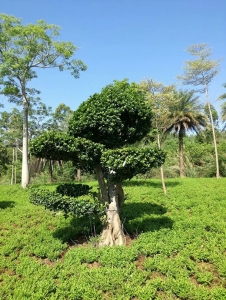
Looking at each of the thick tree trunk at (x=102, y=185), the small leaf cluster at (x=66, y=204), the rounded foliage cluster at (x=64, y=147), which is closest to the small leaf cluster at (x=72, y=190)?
the thick tree trunk at (x=102, y=185)

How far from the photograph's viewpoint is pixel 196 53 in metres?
15.9

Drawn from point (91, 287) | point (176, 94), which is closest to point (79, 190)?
point (91, 287)

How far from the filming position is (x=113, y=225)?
589 cm

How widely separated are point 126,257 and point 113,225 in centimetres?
95

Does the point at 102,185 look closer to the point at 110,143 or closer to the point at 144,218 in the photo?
the point at 110,143

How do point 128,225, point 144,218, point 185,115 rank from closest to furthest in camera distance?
point 128,225 < point 144,218 < point 185,115

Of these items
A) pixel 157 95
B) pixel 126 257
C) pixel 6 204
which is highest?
pixel 157 95

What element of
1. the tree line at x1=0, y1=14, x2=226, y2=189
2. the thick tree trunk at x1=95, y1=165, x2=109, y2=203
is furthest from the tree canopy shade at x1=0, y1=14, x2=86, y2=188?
the thick tree trunk at x1=95, y1=165, x2=109, y2=203

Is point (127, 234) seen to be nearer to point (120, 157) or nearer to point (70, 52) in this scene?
point (120, 157)

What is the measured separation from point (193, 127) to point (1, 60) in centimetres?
1405

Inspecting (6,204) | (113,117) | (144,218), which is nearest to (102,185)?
(113,117)

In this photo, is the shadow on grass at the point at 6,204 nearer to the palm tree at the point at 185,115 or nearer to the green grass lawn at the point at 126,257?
the green grass lawn at the point at 126,257

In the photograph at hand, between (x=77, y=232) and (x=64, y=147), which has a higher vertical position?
(x=64, y=147)

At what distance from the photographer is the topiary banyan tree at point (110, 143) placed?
5.34 metres
